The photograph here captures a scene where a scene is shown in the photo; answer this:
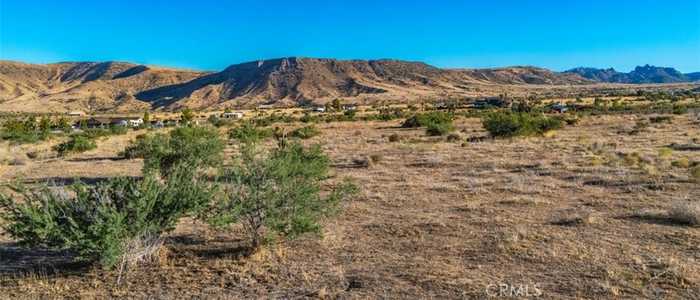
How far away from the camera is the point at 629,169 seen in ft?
62.8

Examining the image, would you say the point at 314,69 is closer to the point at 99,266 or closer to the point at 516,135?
the point at 516,135

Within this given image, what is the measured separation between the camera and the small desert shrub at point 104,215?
315 inches

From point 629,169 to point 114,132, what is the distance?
157 ft

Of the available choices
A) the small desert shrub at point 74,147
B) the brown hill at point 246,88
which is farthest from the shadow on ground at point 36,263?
the brown hill at point 246,88

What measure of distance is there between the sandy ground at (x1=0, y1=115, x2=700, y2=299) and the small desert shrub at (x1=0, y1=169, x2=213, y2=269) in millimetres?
645

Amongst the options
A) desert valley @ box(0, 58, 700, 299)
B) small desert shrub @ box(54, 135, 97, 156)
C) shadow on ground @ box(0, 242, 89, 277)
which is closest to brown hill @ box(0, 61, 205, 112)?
small desert shrub @ box(54, 135, 97, 156)

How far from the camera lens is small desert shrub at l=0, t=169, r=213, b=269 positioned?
8008 millimetres

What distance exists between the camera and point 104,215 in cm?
822

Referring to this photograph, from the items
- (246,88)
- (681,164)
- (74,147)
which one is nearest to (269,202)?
(681,164)

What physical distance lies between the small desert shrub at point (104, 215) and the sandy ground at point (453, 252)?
2.12ft

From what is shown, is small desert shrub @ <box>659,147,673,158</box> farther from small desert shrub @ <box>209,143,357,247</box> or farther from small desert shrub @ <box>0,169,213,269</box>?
small desert shrub @ <box>0,169,213,269</box>

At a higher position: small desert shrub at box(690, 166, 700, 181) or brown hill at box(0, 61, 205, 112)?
brown hill at box(0, 61, 205, 112)

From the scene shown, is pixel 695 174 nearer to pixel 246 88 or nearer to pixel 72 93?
pixel 246 88

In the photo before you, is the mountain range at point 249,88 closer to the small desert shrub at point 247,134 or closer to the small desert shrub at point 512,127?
the small desert shrub at point 512,127
